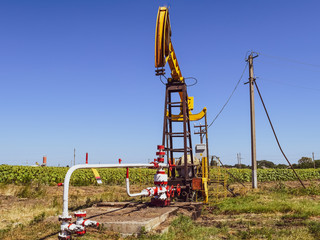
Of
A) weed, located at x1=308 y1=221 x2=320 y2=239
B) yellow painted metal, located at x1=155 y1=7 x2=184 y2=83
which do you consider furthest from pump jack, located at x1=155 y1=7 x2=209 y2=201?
weed, located at x1=308 y1=221 x2=320 y2=239

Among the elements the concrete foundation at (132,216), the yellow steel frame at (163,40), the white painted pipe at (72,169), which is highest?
the yellow steel frame at (163,40)

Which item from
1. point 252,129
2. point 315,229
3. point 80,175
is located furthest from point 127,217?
point 80,175

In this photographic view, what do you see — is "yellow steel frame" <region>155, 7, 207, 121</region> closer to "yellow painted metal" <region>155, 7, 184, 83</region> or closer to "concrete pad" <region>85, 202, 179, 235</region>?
"yellow painted metal" <region>155, 7, 184, 83</region>

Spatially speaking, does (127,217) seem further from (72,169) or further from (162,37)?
(162,37)

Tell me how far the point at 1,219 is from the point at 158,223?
4.83 meters

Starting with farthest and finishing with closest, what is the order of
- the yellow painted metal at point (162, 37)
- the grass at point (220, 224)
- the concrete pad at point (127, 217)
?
the yellow painted metal at point (162, 37) < the concrete pad at point (127, 217) < the grass at point (220, 224)

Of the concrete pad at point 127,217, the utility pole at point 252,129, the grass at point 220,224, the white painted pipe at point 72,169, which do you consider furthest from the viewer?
the utility pole at point 252,129

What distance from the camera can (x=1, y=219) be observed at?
8438 mm

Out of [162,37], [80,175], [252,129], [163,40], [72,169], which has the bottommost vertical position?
[80,175]

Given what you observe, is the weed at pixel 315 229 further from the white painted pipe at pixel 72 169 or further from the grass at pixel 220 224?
the white painted pipe at pixel 72 169

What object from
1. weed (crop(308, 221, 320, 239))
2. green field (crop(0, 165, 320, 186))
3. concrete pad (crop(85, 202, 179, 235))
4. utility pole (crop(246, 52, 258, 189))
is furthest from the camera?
green field (crop(0, 165, 320, 186))

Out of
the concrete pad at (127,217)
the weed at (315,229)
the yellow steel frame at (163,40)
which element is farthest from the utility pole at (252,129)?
the concrete pad at (127,217)

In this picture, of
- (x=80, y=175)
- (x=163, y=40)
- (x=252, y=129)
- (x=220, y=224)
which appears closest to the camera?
(x=220, y=224)

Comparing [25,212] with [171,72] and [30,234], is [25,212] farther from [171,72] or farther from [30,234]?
[171,72]
